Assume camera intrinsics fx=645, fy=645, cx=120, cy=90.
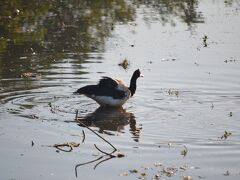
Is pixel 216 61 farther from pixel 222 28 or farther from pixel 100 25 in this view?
pixel 100 25

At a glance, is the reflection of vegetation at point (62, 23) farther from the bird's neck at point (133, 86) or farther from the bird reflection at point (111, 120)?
the bird reflection at point (111, 120)

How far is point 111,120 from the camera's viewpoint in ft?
48.3

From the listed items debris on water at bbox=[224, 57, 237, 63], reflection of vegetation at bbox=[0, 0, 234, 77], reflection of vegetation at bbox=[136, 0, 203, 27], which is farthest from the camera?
reflection of vegetation at bbox=[136, 0, 203, 27]

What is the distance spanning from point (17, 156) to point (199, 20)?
16.5 metres

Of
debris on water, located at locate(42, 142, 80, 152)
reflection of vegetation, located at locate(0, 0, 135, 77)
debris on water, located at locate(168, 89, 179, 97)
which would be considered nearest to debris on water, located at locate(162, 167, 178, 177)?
debris on water, located at locate(42, 142, 80, 152)

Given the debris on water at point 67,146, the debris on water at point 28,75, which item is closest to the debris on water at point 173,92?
the debris on water at point 28,75

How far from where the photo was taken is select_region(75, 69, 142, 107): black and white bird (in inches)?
607

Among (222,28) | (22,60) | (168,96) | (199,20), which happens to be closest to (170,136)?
(168,96)

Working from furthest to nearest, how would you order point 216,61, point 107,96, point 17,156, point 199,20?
1. point 199,20
2. point 216,61
3. point 107,96
4. point 17,156

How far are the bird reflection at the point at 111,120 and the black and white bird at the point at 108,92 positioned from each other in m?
0.22

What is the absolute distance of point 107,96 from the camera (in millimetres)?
15680

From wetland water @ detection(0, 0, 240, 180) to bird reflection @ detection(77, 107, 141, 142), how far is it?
25mm

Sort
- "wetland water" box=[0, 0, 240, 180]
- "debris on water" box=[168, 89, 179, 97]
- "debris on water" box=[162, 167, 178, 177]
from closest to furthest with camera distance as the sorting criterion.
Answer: "debris on water" box=[162, 167, 178, 177] → "wetland water" box=[0, 0, 240, 180] → "debris on water" box=[168, 89, 179, 97]

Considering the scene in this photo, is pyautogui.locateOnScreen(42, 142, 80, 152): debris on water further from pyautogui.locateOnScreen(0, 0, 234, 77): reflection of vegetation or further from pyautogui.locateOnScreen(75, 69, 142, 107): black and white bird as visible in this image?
pyautogui.locateOnScreen(0, 0, 234, 77): reflection of vegetation
